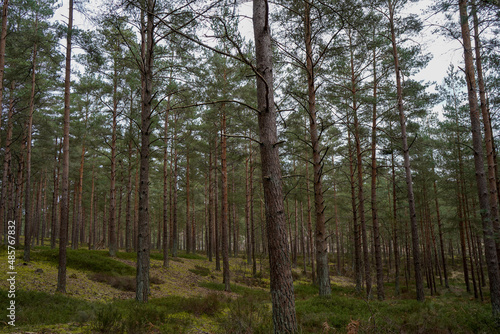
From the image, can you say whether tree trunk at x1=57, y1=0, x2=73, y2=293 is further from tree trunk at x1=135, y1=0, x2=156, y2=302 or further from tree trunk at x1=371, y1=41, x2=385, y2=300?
tree trunk at x1=371, y1=41, x2=385, y2=300

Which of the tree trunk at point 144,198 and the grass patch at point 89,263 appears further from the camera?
the grass patch at point 89,263

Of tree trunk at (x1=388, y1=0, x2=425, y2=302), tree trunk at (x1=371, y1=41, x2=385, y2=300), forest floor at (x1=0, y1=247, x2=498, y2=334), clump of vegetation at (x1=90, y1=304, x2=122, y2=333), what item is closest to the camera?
clump of vegetation at (x1=90, y1=304, x2=122, y2=333)

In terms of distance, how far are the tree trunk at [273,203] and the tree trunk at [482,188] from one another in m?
6.93

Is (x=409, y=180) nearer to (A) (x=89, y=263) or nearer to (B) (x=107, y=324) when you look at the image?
(B) (x=107, y=324)

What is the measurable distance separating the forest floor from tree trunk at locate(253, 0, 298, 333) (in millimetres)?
811

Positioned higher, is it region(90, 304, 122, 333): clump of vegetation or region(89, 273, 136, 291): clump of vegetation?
region(90, 304, 122, 333): clump of vegetation

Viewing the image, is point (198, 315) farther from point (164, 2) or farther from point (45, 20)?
point (45, 20)

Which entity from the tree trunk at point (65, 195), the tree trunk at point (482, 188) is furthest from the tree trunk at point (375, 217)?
the tree trunk at point (65, 195)

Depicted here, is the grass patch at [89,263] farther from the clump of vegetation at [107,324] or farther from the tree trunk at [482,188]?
the tree trunk at [482,188]

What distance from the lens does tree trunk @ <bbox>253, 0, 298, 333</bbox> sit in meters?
3.42

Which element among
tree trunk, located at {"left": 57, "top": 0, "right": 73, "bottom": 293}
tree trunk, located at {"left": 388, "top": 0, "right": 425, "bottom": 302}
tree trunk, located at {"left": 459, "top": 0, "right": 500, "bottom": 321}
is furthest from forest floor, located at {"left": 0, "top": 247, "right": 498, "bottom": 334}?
tree trunk, located at {"left": 388, "top": 0, "right": 425, "bottom": 302}

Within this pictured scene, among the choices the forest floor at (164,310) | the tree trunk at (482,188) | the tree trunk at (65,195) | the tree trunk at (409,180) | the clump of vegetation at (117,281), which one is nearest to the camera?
the forest floor at (164,310)

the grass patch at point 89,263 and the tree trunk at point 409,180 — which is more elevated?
the tree trunk at point 409,180

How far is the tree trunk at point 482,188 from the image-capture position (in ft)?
24.6
